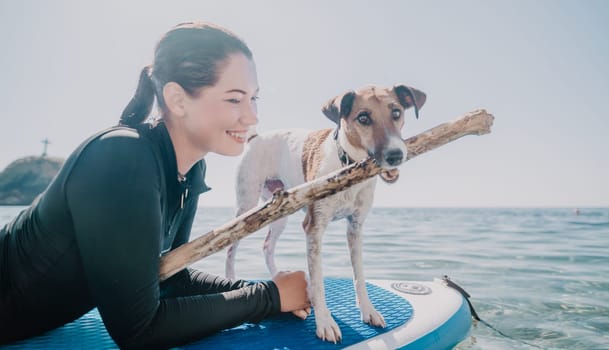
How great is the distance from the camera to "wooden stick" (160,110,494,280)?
1.56 meters

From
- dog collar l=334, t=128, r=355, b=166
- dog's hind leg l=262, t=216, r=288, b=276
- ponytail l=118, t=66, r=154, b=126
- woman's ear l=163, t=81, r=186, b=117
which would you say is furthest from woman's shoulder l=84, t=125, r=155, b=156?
dog's hind leg l=262, t=216, r=288, b=276

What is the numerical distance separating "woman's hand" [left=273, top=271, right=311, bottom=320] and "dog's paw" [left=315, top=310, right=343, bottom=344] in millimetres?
140

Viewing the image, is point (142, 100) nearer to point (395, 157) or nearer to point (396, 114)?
point (395, 157)

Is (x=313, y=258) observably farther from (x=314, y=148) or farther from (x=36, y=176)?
(x=36, y=176)

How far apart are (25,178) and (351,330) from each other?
2890 inches

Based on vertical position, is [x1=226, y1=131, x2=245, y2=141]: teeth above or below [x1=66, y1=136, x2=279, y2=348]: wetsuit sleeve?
above

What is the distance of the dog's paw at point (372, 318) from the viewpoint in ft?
7.59

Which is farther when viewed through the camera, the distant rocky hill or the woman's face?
the distant rocky hill

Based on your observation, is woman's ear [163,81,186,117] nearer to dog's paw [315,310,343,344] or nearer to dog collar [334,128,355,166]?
dog collar [334,128,355,166]

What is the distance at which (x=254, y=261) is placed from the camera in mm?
7773

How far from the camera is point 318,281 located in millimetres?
2156

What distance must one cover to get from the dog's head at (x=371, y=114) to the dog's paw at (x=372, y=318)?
3.04ft

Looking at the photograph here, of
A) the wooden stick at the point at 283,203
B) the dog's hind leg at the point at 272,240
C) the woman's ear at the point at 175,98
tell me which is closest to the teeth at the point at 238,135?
the woman's ear at the point at 175,98

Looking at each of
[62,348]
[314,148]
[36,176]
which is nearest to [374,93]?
[314,148]
